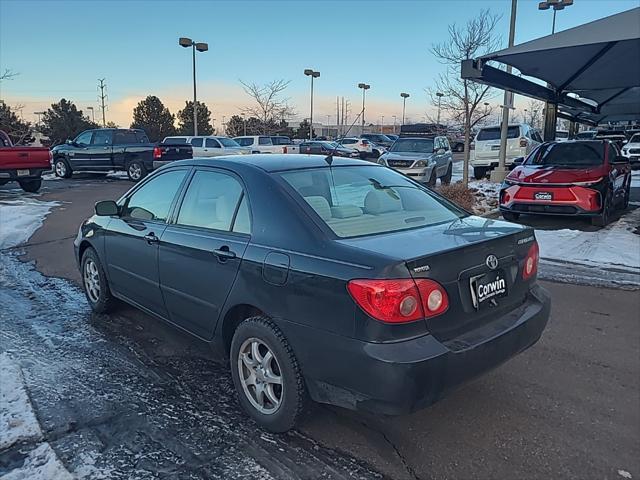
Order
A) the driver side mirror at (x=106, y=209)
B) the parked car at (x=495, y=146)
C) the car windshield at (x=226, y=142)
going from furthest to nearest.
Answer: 1. the car windshield at (x=226, y=142)
2. the parked car at (x=495, y=146)
3. the driver side mirror at (x=106, y=209)

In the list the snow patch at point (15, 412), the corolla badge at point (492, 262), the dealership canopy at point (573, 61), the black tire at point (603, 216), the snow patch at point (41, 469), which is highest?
the dealership canopy at point (573, 61)

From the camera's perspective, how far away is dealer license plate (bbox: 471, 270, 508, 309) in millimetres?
2783

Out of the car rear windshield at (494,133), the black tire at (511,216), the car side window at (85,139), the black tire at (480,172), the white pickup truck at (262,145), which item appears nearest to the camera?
the black tire at (511,216)

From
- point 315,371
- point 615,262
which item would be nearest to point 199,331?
point 315,371

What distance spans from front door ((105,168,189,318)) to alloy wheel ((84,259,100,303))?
0.36 m


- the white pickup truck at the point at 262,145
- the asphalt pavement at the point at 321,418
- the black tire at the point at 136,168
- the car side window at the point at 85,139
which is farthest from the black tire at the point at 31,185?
the asphalt pavement at the point at 321,418

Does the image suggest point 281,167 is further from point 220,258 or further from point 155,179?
point 155,179

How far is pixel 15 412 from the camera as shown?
10.4 ft

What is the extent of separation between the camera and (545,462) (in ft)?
8.96

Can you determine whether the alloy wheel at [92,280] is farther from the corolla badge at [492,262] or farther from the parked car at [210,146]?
the parked car at [210,146]

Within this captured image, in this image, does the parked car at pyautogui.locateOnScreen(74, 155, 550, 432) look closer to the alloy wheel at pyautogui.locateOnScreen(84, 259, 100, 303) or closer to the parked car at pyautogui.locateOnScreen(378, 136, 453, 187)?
the alloy wheel at pyautogui.locateOnScreen(84, 259, 100, 303)

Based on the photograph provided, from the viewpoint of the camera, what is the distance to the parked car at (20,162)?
1441cm

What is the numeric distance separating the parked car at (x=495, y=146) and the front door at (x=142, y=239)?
1598cm

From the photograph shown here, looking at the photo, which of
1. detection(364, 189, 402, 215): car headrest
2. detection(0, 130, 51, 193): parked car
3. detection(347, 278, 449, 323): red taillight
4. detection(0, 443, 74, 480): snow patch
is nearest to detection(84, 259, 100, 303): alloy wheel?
detection(0, 443, 74, 480): snow patch
